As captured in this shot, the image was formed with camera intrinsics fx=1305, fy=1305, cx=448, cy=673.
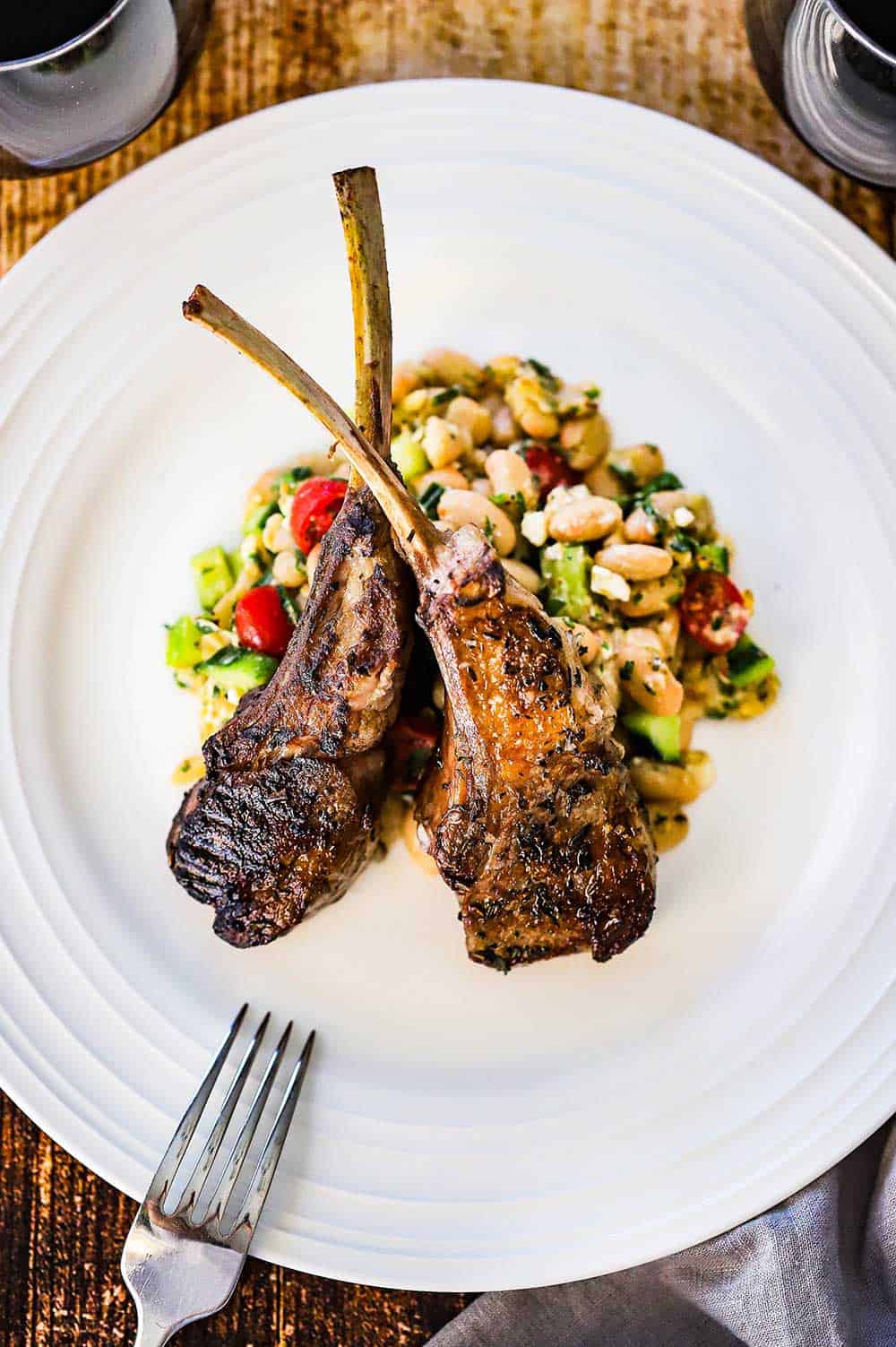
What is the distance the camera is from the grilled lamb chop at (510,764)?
6.61ft

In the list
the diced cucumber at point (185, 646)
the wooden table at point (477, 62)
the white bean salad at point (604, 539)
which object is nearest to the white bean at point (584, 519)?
the white bean salad at point (604, 539)

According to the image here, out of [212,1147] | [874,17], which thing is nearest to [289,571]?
[212,1147]

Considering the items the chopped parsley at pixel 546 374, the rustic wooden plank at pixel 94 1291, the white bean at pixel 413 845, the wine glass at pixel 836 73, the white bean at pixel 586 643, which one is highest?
the wine glass at pixel 836 73

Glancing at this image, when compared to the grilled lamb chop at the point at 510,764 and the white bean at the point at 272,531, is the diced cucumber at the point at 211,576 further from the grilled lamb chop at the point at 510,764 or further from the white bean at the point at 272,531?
the grilled lamb chop at the point at 510,764

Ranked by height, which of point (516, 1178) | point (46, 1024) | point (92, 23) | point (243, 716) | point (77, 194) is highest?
point (92, 23)

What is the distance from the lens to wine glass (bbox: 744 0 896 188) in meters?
2.28

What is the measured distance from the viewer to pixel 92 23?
2312mm

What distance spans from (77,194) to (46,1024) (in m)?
1.70

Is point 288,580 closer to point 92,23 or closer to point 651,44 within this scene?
point 92,23

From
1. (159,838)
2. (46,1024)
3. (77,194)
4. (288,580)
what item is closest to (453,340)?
(288,580)

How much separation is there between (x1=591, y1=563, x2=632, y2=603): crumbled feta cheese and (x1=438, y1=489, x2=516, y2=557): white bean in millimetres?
178

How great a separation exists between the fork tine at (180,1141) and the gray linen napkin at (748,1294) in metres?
0.59

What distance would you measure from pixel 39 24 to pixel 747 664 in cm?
173

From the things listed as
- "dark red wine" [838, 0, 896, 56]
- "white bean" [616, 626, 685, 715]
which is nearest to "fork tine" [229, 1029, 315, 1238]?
"white bean" [616, 626, 685, 715]
